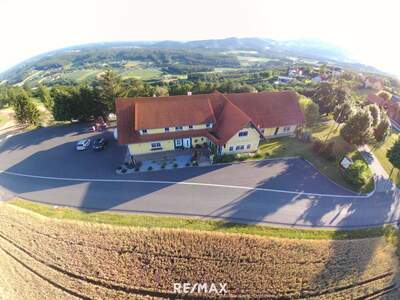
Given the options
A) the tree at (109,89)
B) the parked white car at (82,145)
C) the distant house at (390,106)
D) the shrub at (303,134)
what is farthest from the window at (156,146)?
the distant house at (390,106)

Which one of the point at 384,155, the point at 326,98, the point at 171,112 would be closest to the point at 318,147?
the point at 384,155

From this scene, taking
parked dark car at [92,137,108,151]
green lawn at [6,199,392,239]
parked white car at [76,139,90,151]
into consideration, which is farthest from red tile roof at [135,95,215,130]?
green lawn at [6,199,392,239]

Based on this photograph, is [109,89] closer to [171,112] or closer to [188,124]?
[171,112]

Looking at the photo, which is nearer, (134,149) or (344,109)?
(134,149)

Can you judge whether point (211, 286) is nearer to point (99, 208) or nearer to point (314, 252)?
point (314, 252)

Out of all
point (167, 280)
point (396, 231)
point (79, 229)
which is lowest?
point (396, 231)

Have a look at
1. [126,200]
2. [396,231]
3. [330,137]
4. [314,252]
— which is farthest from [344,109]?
[126,200]
